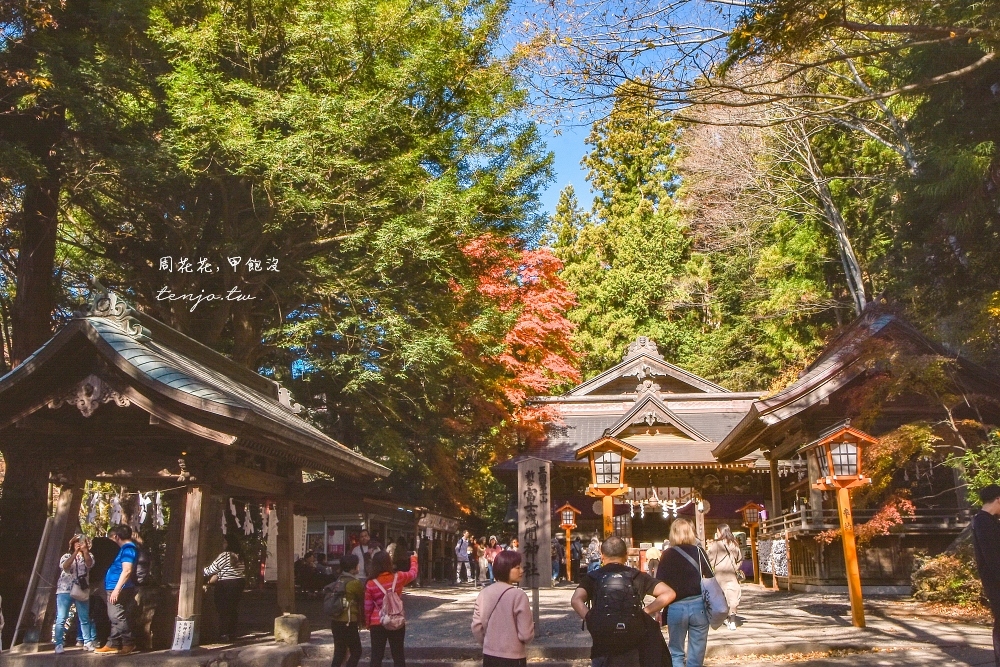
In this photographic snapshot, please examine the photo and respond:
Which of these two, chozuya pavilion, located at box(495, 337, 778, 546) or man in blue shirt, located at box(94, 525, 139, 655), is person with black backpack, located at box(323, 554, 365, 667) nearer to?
man in blue shirt, located at box(94, 525, 139, 655)

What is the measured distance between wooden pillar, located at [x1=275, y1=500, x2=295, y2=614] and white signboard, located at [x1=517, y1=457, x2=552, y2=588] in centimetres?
326

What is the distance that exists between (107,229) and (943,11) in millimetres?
15424

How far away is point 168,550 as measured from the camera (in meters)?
10.2

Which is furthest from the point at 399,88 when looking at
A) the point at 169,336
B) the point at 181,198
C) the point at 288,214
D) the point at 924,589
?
the point at 924,589

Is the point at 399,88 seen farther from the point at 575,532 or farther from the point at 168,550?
the point at 575,532

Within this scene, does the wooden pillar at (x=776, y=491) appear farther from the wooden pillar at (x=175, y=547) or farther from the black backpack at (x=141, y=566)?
the black backpack at (x=141, y=566)

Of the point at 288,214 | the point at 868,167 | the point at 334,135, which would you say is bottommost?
the point at 288,214

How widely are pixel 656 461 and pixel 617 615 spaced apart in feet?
69.1

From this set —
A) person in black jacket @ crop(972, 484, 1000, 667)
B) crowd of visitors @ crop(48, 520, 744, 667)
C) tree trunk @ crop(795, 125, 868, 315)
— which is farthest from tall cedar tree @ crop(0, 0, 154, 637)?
tree trunk @ crop(795, 125, 868, 315)

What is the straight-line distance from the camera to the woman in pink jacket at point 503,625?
496cm

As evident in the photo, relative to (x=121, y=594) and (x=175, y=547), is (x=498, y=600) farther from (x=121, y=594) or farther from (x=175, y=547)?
(x=175, y=547)

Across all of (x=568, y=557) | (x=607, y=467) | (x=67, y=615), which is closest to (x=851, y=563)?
(x=607, y=467)

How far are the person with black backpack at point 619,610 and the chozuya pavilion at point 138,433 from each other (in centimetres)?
461

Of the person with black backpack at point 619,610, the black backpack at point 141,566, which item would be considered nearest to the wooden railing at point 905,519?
the person with black backpack at point 619,610
